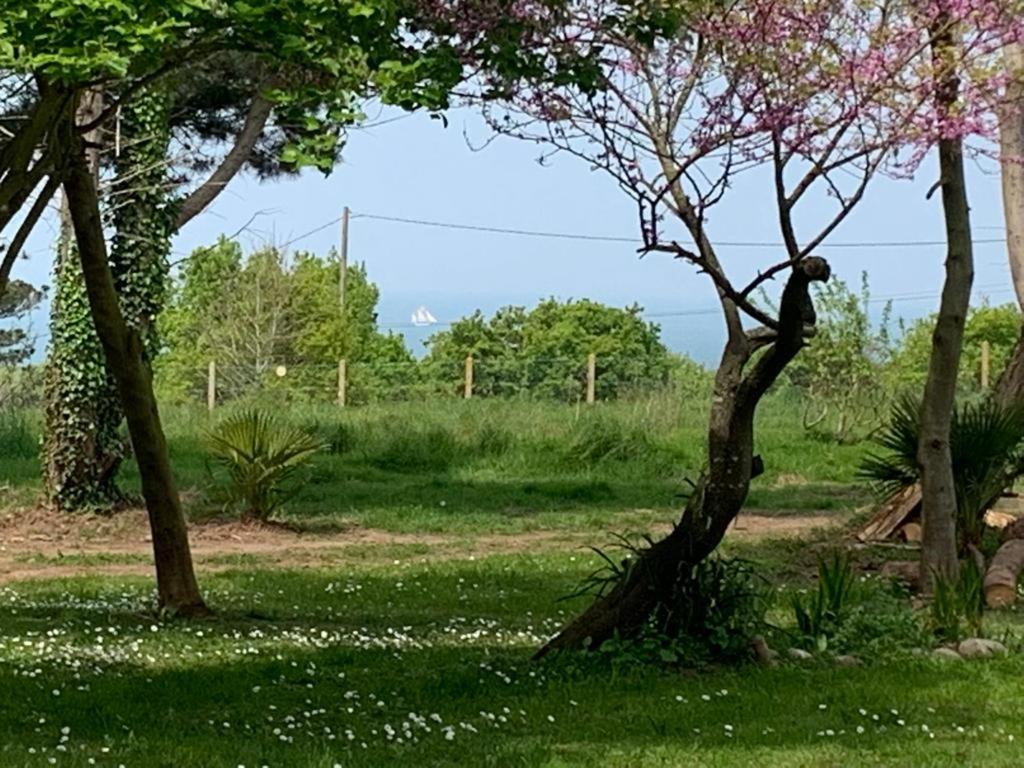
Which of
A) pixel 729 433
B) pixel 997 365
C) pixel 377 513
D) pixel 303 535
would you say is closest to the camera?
pixel 729 433

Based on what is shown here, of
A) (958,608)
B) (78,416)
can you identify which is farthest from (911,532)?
(78,416)

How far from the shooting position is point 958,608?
8953 mm

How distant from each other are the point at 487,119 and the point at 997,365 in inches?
1022

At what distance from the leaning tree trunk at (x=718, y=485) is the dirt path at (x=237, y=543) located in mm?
6153

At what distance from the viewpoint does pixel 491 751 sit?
595cm

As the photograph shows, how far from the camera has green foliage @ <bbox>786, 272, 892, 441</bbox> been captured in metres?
25.0

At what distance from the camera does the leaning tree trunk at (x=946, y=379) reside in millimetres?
10242

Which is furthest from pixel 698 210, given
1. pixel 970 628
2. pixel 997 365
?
pixel 997 365

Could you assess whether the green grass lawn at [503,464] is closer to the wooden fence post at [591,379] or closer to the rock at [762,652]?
the wooden fence post at [591,379]

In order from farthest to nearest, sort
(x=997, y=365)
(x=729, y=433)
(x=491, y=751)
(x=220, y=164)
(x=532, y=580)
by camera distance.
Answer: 1. (x=997, y=365)
2. (x=220, y=164)
3. (x=532, y=580)
4. (x=729, y=433)
5. (x=491, y=751)

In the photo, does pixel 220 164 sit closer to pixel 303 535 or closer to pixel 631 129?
pixel 303 535

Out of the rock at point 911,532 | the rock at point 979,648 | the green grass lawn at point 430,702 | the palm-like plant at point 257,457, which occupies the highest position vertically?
the palm-like plant at point 257,457

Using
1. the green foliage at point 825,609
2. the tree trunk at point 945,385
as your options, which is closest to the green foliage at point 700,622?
the green foliage at point 825,609

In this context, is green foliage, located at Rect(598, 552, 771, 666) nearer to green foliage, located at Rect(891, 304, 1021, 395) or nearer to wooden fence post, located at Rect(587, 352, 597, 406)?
green foliage, located at Rect(891, 304, 1021, 395)
